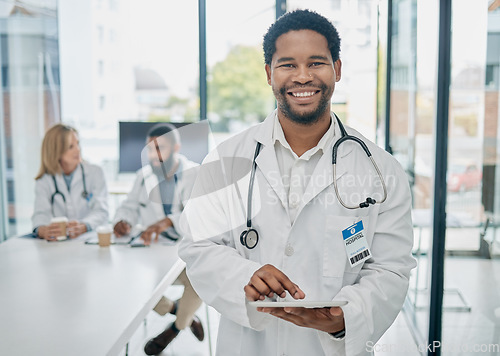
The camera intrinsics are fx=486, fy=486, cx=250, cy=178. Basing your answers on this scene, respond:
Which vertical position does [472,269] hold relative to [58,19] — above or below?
below

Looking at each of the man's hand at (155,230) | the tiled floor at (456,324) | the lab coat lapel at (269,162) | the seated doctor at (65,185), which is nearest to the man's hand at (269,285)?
the lab coat lapel at (269,162)

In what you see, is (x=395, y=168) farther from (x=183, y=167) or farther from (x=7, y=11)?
(x=7, y=11)

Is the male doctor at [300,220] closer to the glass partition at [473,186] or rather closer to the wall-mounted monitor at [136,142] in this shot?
the glass partition at [473,186]

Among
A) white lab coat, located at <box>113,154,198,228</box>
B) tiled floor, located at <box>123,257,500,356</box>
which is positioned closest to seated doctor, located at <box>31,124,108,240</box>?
white lab coat, located at <box>113,154,198,228</box>

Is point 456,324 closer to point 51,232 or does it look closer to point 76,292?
point 76,292

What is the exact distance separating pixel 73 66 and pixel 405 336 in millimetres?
3375

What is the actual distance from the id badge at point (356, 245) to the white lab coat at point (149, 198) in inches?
63.0

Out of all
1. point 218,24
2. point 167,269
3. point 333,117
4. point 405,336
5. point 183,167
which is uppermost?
point 218,24

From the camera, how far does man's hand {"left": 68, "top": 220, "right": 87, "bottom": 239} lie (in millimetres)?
2473

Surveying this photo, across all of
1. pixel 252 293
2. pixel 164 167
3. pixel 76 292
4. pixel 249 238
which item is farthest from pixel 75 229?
pixel 252 293

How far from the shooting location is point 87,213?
2.88 metres

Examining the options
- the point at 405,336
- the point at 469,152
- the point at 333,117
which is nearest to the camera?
the point at 333,117

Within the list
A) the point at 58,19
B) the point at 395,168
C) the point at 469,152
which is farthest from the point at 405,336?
the point at 58,19

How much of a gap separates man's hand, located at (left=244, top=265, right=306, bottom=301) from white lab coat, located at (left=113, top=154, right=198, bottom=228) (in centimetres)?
160
